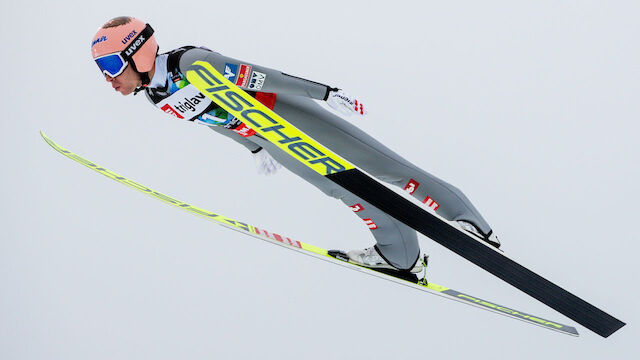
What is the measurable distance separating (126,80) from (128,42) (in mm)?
139

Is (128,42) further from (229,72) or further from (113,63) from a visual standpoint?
(229,72)

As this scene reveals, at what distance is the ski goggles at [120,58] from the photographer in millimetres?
1991

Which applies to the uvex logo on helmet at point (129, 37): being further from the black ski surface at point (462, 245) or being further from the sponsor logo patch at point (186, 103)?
the black ski surface at point (462, 245)

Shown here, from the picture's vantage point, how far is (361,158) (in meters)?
2.19

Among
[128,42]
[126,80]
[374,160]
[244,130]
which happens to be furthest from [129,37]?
[374,160]

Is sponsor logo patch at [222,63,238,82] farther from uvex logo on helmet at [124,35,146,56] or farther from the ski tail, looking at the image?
the ski tail

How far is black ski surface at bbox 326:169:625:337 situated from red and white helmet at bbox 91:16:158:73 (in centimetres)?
77

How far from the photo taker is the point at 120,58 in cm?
200

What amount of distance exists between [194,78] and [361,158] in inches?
26.7

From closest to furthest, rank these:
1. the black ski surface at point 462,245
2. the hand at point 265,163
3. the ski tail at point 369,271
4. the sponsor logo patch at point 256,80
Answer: the black ski surface at point 462,245
the sponsor logo patch at point 256,80
the ski tail at point 369,271
the hand at point 265,163

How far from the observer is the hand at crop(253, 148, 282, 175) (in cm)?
252

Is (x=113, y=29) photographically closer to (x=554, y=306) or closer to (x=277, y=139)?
(x=277, y=139)

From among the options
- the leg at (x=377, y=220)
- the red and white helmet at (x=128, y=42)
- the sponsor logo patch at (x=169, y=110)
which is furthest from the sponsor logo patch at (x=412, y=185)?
the red and white helmet at (x=128, y=42)

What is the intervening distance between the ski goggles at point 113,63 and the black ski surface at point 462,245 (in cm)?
81
